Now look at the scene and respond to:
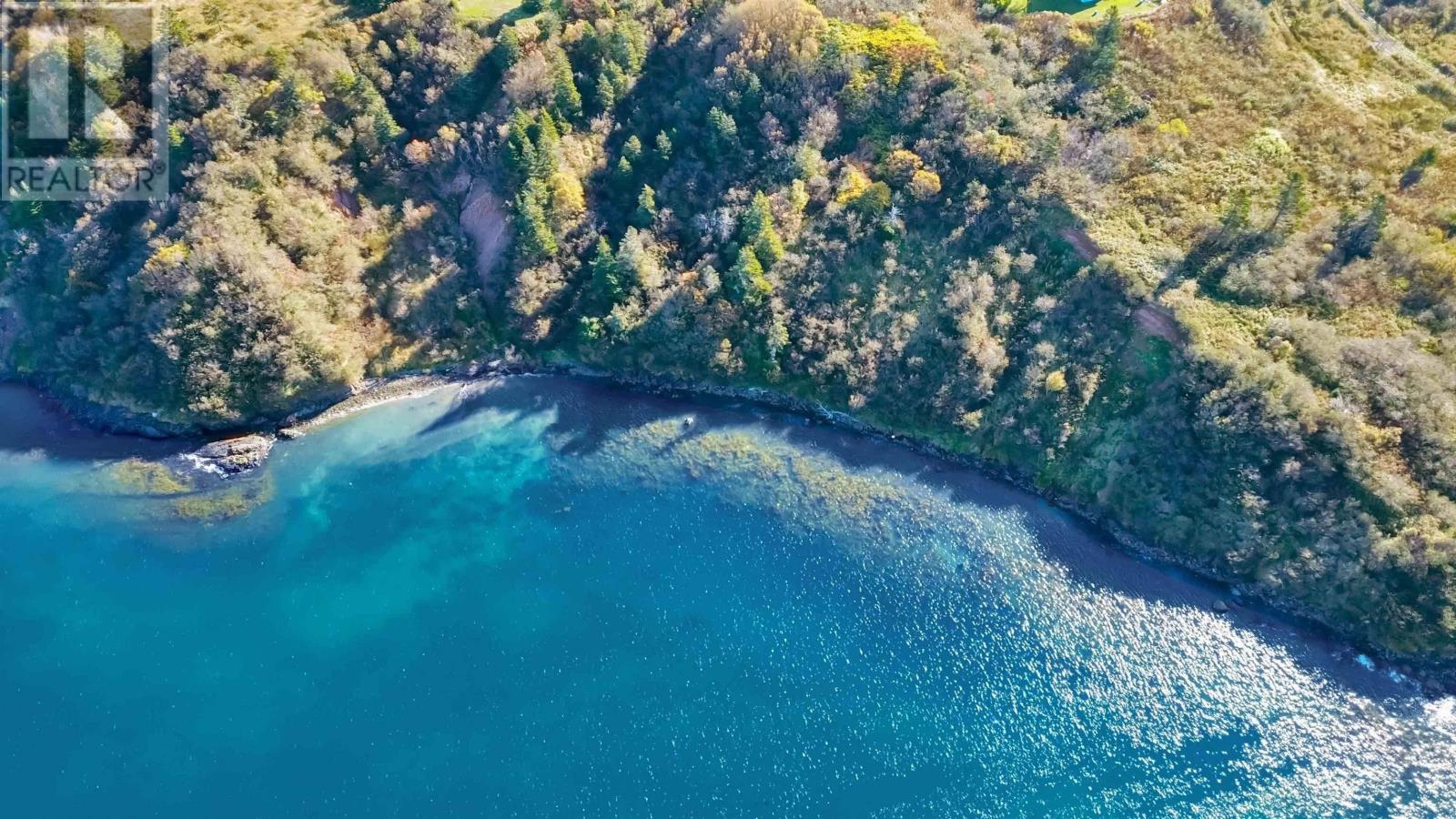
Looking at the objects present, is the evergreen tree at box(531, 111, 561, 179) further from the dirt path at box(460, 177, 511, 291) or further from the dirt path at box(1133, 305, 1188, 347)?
the dirt path at box(1133, 305, 1188, 347)

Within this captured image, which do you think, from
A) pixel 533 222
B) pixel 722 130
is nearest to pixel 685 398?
pixel 533 222

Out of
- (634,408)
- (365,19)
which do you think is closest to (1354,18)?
(634,408)

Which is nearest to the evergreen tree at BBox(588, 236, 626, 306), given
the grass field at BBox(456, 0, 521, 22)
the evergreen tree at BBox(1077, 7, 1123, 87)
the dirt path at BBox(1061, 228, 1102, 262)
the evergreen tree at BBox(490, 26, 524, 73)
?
the evergreen tree at BBox(490, 26, 524, 73)

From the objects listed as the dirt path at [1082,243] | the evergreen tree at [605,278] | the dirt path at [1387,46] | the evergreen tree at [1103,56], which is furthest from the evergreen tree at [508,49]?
the dirt path at [1387,46]

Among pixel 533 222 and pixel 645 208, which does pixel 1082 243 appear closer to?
pixel 645 208

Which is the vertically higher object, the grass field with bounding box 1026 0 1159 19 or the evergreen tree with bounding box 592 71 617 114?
the grass field with bounding box 1026 0 1159 19

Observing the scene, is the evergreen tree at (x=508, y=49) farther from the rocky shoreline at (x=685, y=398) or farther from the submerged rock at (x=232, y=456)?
the submerged rock at (x=232, y=456)
